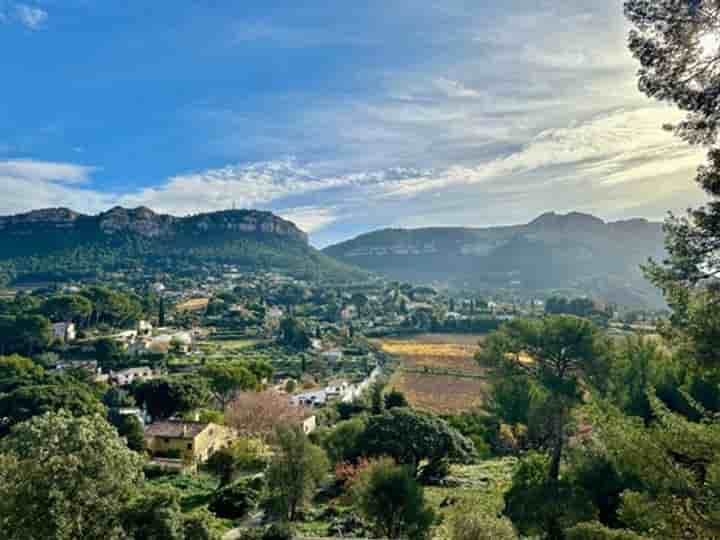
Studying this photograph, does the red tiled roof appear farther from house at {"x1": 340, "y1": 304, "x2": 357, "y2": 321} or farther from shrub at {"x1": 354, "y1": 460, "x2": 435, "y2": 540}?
house at {"x1": 340, "y1": 304, "x2": 357, "y2": 321}

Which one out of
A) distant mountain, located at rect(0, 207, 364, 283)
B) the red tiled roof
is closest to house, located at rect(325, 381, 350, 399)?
the red tiled roof

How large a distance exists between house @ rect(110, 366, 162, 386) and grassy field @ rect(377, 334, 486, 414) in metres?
22.7

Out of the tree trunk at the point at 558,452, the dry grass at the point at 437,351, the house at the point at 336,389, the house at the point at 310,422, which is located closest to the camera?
the tree trunk at the point at 558,452

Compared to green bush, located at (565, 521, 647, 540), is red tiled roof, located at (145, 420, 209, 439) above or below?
below

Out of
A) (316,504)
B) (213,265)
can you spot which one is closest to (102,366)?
(316,504)

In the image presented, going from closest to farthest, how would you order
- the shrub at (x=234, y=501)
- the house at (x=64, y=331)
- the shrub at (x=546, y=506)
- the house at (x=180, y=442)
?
the shrub at (x=546, y=506), the shrub at (x=234, y=501), the house at (x=180, y=442), the house at (x=64, y=331)

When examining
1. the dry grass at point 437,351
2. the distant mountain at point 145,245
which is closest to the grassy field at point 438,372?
the dry grass at point 437,351

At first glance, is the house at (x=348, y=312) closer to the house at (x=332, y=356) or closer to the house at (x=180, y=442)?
the house at (x=332, y=356)

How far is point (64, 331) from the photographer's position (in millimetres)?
56500

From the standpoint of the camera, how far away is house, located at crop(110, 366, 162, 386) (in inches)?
1661

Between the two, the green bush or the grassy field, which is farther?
the grassy field

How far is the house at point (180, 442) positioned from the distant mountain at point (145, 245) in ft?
329

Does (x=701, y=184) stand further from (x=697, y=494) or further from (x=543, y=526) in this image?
(x=543, y=526)

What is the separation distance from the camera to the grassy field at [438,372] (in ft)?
138
